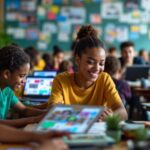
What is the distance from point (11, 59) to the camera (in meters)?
2.45

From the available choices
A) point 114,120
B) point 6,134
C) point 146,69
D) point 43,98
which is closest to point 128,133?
point 114,120

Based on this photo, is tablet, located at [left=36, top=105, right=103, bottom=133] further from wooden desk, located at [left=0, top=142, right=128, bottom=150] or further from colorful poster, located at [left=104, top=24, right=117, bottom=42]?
colorful poster, located at [left=104, top=24, right=117, bottom=42]

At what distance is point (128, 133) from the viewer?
6.11 feet

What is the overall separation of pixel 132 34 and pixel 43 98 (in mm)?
5472

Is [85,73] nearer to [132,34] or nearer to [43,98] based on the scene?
[43,98]

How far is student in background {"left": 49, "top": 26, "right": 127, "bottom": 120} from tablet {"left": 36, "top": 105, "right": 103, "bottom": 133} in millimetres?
751

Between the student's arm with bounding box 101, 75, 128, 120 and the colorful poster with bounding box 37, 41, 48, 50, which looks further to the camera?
the colorful poster with bounding box 37, 41, 48, 50

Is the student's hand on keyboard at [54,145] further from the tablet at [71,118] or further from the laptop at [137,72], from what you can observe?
the laptop at [137,72]

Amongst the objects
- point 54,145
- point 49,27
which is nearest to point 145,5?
point 49,27

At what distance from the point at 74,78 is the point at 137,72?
13.1ft

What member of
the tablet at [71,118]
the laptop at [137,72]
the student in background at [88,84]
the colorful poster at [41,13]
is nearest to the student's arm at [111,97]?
the student in background at [88,84]

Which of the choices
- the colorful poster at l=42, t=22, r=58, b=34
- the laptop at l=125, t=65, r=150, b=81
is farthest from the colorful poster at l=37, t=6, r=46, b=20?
the laptop at l=125, t=65, r=150, b=81

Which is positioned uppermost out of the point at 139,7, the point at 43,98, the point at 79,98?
the point at 139,7

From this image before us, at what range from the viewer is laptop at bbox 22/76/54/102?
14.1ft
